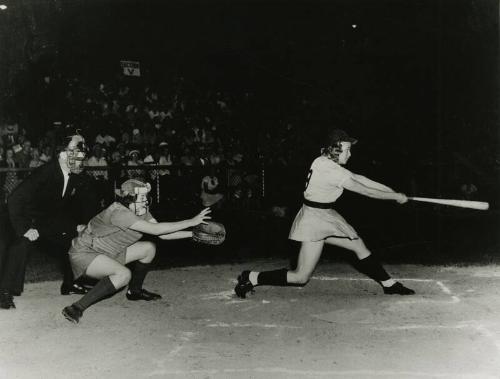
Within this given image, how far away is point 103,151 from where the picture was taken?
13.1 metres

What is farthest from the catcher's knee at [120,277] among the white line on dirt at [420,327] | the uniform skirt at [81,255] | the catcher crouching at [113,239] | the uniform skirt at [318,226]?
the white line on dirt at [420,327]

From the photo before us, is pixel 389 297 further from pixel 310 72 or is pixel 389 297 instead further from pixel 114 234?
pixel 310 72

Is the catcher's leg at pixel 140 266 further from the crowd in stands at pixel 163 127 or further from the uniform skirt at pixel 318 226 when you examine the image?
the crowd in stands at pixel 163 127

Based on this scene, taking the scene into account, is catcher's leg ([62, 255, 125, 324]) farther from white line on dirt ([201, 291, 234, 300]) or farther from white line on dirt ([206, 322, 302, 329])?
white line on dirt ([201, 291, 234, 300])

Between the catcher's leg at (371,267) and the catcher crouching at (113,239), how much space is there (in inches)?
66.6

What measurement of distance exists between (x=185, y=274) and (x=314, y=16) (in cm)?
1012

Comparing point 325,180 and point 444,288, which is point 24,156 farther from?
point 444,288

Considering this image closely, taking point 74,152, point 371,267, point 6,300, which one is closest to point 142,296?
point 6,300

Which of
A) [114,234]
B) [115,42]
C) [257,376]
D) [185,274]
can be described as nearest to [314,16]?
[115,42]

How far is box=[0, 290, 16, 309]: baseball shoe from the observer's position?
614 cm

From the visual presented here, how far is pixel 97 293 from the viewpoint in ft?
18.4

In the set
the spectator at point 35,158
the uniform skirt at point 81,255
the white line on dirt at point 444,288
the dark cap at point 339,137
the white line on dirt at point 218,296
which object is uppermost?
the dark cap at point 339,137

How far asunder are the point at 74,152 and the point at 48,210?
0.74m

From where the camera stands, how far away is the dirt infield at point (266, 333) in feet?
14.2
